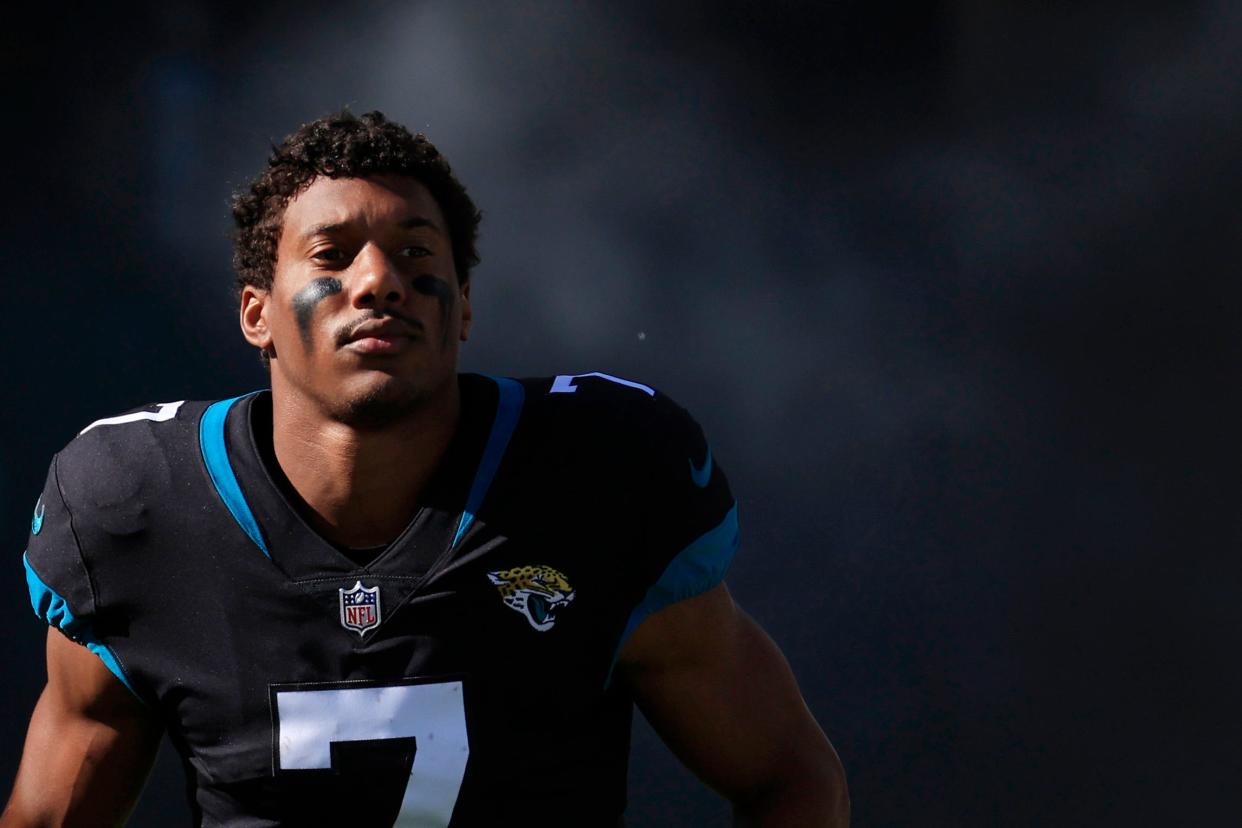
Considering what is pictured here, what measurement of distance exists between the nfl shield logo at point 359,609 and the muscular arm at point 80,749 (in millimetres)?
301

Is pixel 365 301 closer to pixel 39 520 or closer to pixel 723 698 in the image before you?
pixel 39 520

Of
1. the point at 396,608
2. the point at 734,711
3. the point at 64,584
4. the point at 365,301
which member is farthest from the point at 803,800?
the point at 64,584

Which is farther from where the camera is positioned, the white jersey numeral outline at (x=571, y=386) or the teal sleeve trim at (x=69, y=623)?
the white jersey numeral outline at (x=571, y=386)

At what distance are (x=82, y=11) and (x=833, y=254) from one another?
140cm

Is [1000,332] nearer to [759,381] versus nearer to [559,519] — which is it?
[759,381]

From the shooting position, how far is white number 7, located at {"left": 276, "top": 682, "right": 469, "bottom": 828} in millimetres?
1579

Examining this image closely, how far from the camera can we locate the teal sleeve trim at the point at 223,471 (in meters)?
1.64

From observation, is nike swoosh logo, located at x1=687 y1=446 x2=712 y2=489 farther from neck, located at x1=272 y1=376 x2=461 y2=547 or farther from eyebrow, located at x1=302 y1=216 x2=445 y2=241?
eyebrow, located at x1=302 y1=216 x2=445 y2=241

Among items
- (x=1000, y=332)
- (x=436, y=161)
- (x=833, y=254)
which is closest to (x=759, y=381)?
(x=833, y=254)

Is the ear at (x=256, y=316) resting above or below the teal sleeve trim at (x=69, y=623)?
above

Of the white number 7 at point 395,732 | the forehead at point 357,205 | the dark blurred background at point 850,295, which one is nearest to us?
the white number 7 at point 395,732

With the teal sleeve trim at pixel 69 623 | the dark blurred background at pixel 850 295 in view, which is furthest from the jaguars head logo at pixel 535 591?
the dark blurred background at pixel 850 295

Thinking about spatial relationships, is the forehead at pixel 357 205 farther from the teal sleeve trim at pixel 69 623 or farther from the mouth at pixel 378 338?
the teal sleeve trim at pixel 69 623

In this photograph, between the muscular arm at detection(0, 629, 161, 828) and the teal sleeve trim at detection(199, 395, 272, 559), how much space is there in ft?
0.78
